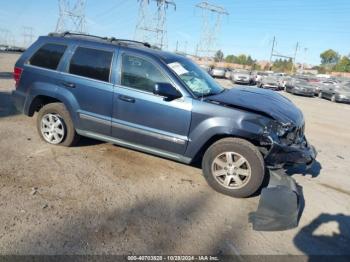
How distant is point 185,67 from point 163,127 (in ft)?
3.76

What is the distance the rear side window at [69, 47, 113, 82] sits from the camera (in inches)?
194

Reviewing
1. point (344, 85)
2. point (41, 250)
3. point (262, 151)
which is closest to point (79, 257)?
point (41, 250)

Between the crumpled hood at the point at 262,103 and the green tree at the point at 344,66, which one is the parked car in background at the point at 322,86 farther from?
the green tree at the point at 344,66

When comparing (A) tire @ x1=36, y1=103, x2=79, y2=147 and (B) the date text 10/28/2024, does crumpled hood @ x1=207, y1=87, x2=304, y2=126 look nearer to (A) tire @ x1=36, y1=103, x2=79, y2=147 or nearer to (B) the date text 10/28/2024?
(B) the date text 10/28/2024

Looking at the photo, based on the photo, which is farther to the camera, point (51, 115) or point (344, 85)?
point (344, 85)

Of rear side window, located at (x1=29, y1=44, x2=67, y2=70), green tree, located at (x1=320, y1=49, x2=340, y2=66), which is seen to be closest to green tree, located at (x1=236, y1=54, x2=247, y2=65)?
green tree, located at (x1=320, y1=49, x2=340, y2=66)

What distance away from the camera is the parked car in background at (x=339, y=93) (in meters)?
20.8

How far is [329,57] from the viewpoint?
122375 mm

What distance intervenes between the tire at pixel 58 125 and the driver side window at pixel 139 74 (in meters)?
1.25

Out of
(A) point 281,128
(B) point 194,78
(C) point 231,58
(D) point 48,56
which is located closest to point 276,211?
(A) point 281,128

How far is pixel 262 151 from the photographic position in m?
4.25

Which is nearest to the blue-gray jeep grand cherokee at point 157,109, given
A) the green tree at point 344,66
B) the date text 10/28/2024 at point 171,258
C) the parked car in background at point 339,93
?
the date text 10/28/2024 at point 171,258

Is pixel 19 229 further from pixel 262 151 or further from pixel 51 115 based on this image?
pixel 262 151

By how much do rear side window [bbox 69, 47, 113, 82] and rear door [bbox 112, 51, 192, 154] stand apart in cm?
25
